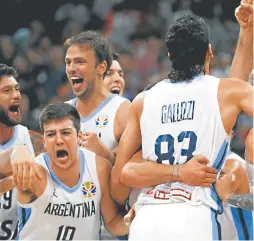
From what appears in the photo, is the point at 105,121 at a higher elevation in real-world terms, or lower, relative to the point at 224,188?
→ higher

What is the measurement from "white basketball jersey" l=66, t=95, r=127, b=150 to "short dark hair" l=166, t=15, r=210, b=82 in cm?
125

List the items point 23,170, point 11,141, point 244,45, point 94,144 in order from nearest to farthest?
1. point 23,170
2. point 244,45
3. point 94,144
4. point 11,141

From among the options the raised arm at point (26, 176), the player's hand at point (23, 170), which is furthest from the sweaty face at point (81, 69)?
the player's hand at point (23, 170)

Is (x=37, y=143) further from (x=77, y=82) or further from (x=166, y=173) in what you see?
(x=166, y=173)

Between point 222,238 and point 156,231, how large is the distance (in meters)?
0.43

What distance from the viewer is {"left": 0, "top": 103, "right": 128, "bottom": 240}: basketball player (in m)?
Result: 4.33

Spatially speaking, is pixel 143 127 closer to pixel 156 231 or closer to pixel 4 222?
pixel 156 231

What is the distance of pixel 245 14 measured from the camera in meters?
4.15

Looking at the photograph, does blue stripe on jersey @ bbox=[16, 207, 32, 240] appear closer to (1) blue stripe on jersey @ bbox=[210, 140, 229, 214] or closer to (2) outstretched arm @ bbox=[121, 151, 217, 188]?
(2) outstretched arm @ bbox=[121, 151, 217, 188]

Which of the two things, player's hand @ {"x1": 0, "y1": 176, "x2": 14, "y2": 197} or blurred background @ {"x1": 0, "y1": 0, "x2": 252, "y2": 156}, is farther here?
blurred background @ {"x1": 0, "y1": 0, "x2": 252, "y2": 156}

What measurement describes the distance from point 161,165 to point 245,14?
1.18 meters

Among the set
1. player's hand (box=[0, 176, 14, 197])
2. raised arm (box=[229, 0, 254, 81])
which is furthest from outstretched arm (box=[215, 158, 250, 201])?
player's hand (box=[0, 176, 14, 197])

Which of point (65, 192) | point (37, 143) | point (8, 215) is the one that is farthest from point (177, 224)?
point (37, 143)

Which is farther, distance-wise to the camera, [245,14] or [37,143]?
[37,143]
